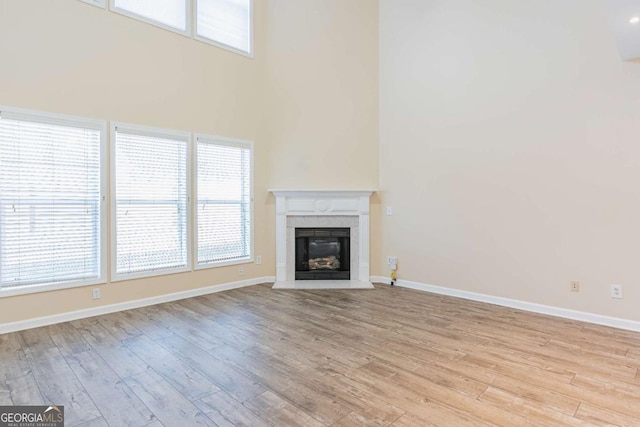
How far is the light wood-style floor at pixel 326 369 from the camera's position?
6.60 ft

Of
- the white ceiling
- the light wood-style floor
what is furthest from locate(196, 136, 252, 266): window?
the white ceiling

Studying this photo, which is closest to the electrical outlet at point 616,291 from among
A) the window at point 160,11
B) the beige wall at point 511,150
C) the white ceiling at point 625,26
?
the beige wall at point 511,150

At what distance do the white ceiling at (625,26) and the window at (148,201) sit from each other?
4742 millimetres

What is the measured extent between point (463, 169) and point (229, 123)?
11.2ft

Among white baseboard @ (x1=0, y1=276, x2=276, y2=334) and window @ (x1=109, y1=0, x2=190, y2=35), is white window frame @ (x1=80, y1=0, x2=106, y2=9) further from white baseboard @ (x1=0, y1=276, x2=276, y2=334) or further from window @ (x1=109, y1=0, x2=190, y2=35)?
white baseboard @ (x1=0, y1=276, x2=276, y2=334)

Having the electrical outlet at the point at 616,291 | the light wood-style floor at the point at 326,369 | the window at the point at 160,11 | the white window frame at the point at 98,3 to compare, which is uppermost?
the window at the point at 160,11

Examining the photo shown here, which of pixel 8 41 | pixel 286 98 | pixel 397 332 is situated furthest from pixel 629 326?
pixel 8 41

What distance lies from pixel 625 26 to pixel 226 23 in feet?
15.5

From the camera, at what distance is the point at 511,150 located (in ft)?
13.4

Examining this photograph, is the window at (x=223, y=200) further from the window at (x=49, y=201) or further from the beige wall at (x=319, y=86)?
the window at (x=49, y=201)

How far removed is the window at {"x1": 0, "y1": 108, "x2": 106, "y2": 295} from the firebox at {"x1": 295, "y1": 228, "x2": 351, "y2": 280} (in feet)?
9.03

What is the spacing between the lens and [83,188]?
3.76 metres

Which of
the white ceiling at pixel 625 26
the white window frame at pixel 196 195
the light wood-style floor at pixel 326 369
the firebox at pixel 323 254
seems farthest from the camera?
the firebox at pixel 323 254

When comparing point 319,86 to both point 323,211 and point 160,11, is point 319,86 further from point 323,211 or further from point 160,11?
point 160,11
